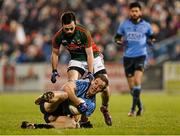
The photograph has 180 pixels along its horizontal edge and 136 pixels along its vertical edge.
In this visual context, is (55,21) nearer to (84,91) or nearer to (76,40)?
(76,40)

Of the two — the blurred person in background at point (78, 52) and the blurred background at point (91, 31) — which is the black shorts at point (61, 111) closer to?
the blurred person in background at point (78, 52)

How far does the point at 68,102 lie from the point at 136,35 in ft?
20.5

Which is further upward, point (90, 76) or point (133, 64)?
point (133, 64)

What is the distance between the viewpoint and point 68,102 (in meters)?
13.9

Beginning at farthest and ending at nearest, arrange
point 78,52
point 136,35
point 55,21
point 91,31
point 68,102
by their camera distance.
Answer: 1. point 55,21
2. point 91,31
3. point 136,35
4. point 78,52
5. point 68,102

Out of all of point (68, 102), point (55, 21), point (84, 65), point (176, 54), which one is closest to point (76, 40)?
point (84, 65)

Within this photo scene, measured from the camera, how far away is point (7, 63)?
34.4 meters

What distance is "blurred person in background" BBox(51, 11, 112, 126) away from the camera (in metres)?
14.4

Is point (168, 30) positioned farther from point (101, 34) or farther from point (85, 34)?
point (85, 34)

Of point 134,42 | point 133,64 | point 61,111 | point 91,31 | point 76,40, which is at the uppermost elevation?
point 91,31

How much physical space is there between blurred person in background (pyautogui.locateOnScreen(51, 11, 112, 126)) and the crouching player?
33cm

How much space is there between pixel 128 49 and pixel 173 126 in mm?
5755

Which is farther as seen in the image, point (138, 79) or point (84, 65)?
point (138, 79)

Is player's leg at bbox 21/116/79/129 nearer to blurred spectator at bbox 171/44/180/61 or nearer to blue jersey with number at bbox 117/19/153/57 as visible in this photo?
blue jersey with number at bbox 117/19/153/57
